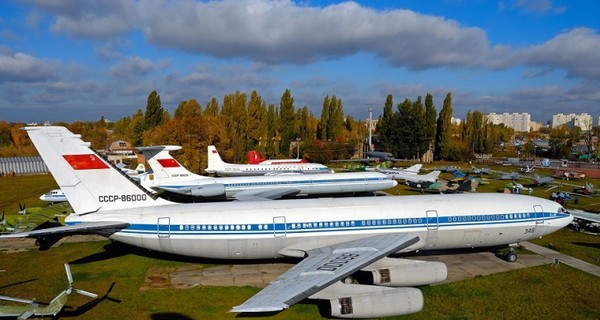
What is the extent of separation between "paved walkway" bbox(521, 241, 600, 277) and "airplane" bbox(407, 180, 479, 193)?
2049 centimetres

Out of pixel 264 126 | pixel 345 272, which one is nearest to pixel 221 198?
pixel 345 272

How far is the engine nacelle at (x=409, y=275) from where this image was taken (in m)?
17.6

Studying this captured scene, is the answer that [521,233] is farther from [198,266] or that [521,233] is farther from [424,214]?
[198,266]

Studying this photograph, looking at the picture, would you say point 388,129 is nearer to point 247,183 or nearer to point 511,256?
point 247,183

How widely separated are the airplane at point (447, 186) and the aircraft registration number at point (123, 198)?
39.0m

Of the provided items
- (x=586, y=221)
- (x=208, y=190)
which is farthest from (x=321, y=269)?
(x=586, y=221)

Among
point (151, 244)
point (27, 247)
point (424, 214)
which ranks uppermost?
point (424, 214)

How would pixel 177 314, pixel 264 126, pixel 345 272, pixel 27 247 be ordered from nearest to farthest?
pixel 345 272, pixel 177 314, pixel 27 247, pixel 264 126

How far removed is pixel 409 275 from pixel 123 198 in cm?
1580

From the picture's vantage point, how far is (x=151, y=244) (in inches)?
786

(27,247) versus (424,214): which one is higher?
(424,214)

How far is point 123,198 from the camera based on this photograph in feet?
67.9

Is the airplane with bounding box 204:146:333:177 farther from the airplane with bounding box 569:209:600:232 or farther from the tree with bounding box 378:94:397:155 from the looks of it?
the tree with bounding box 378:94:397:155

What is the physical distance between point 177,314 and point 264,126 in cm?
8633
